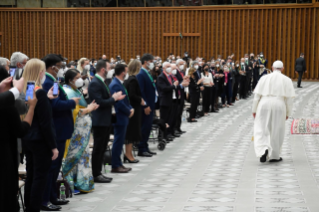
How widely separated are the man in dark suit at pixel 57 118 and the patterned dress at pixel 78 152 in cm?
49

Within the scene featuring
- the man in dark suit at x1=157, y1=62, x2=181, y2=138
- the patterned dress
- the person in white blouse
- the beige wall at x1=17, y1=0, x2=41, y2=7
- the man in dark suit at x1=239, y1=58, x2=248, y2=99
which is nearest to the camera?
the patterned dress

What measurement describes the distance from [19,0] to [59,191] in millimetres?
24263

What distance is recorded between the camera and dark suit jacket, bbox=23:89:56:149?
500cm

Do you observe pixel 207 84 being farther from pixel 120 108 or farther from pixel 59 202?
pixel 59 202

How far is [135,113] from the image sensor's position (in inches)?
342

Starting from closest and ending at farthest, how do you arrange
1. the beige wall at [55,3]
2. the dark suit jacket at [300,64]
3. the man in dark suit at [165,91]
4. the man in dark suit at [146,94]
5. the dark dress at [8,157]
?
the dark dress at [8,157] < the man in dark suit at [146,94] < the man in dark suit at [165,91] < the dark suit jacket at [300,64] < the beige wall at [55,3]

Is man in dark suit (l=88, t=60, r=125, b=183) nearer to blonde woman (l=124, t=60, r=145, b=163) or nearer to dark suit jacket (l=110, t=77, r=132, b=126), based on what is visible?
dark suit jacket (l=110, t=77, r=132, b=126)

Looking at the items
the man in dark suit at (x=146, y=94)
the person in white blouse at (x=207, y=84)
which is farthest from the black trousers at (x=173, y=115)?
the person in white blouse at (x=207, y=84)

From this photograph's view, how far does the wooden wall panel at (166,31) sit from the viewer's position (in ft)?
83.4

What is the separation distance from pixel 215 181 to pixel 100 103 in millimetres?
1965

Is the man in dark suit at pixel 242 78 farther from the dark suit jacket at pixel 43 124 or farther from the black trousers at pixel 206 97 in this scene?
the dark suit jacket at pixel 43 124

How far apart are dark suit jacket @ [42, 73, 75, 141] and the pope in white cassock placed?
3.93m

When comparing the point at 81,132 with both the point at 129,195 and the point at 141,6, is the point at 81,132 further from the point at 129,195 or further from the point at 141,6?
the point at 141,6

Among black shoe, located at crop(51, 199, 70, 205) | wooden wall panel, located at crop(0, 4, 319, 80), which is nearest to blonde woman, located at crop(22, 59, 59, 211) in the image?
black shoe, located at crop(51, 199, 70, 205)
